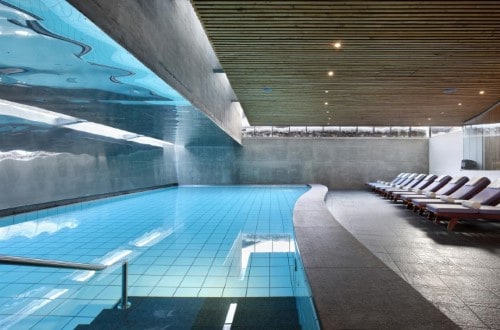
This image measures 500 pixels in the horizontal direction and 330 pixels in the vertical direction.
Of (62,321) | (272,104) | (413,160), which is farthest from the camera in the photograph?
(413,160)

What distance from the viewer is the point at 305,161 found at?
19.3 meters

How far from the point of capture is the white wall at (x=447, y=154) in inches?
579

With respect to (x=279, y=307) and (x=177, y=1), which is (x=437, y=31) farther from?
(x=279, y=307)

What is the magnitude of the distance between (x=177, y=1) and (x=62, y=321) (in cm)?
486

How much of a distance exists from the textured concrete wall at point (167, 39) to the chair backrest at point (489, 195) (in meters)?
6.56

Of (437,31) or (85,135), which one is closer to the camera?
(437,31)

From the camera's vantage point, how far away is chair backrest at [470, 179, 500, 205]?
6902mm

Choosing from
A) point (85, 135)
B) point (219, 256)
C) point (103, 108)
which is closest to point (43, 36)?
point (219, 256)

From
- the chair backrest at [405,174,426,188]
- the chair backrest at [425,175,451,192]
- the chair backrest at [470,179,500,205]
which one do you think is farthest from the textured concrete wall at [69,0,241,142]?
the chair backrest at [405,174,426,188]

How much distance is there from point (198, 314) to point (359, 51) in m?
6.10

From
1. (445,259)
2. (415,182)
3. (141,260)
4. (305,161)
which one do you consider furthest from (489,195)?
(305,161)

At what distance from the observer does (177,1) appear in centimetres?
541

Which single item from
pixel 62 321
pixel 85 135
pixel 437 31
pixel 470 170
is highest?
pixel 437 31

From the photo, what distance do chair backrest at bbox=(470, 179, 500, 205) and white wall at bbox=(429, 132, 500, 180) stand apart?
18.9 ft
